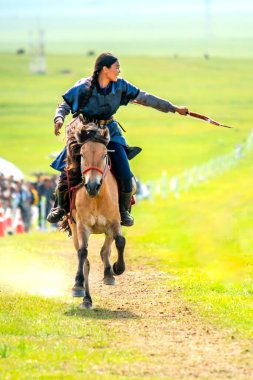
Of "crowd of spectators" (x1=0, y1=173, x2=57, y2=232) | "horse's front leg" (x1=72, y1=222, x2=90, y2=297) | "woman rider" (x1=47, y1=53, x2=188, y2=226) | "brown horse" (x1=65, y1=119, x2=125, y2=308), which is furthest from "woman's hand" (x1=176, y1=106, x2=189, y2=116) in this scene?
"crowd of spectators" (x1=0, y1=173, x2=57, y2=232)

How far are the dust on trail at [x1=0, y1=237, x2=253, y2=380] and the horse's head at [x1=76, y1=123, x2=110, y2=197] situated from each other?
1.52 metres

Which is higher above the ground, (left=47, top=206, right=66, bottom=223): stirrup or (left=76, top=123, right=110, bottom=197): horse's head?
(left=76, top=123, right=110, bottom=197): horse's head

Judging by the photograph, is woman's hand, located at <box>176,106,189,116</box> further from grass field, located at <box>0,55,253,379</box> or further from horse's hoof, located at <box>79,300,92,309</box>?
horse's hoof, located at <box>79,300,92,309</box>

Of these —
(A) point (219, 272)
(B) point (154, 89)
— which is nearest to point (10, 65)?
(B) point (154, 89)

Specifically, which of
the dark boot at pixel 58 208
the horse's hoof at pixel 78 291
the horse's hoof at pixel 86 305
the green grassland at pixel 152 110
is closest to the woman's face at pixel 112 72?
the dark boot at pixel 58 208

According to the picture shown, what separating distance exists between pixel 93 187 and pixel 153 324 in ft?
6.12

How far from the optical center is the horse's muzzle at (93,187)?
46.5ft

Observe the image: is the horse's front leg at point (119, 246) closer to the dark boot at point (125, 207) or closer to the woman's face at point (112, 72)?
the dark boot at point (125, 207)

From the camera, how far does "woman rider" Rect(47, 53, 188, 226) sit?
583 inches

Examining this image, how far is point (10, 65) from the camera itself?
17562 cm

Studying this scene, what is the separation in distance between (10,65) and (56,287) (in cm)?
16031

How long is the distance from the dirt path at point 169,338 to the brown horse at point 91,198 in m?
0.60

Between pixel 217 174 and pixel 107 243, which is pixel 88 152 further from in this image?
pixel 217 174

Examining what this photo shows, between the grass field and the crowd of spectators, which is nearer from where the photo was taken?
the grass field
